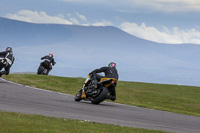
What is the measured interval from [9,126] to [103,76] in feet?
27.4

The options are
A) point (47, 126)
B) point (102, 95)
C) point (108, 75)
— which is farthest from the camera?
point (108, 75)

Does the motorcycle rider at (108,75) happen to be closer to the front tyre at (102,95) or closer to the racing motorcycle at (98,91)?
the racing motorcycle at (98,91)

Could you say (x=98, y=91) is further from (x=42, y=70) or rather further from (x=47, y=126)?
(x=42, y=70)

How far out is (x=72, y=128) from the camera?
8.94m

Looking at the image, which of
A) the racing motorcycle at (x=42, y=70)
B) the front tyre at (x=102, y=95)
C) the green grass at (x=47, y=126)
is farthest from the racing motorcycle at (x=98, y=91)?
the racing motorcycle at (x=42, y=70)

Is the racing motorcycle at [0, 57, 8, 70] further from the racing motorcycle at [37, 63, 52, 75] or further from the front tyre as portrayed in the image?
Answer: the racing motorcycle at [37, 63, 52, 75]

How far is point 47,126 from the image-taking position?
8734 millimetres

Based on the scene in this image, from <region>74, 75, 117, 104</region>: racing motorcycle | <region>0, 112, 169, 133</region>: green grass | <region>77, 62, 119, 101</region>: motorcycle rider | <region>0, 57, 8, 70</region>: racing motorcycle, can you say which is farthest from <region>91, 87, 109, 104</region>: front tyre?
<region>0, 57, 8, 70</region>: racing motorcycle

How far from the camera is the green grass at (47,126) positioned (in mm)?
8164

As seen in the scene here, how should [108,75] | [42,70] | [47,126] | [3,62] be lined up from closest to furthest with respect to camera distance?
1. [47,126]
2. [108,75]
3. [3,62]
4. [42,70]

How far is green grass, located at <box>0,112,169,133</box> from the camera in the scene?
816cm

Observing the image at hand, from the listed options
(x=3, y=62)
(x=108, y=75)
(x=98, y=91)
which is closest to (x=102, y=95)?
(x=98, y=91)

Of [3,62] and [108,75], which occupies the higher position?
[3,62]

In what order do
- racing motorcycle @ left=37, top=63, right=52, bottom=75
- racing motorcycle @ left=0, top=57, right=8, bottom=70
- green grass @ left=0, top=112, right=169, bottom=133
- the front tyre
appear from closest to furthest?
green grass @ left=0, top=112, right=169, bottom=133 → the front tyre → racing motorcycle @ left=0, top=57, right=8, bottom=70 → racing motorcycle @ left=37, top=63, right=52, bottom=75
